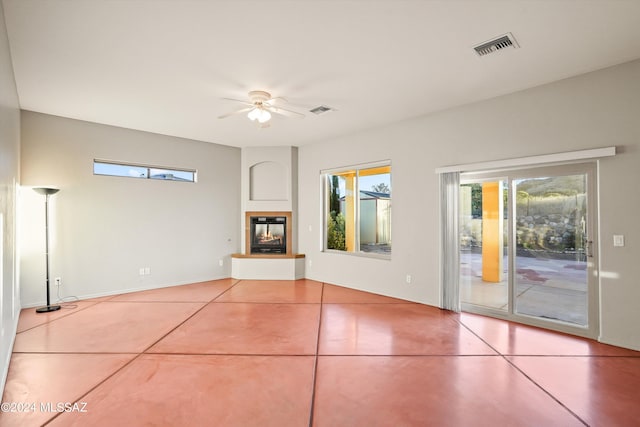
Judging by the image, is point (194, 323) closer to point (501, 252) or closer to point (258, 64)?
point (258, 64)

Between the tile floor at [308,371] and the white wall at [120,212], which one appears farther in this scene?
the white wall at [120,212]

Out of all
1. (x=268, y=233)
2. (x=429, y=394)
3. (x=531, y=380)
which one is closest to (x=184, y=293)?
(x=268, y=233)

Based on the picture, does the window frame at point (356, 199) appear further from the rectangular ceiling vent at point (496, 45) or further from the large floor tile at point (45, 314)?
the large floor tile at point (45, 314)

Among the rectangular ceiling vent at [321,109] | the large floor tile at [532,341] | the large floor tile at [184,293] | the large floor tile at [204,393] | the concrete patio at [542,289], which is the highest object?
the rectangular ceiling vent at [321,109]

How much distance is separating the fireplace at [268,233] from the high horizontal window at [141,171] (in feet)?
5.18

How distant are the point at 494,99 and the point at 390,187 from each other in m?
2.05

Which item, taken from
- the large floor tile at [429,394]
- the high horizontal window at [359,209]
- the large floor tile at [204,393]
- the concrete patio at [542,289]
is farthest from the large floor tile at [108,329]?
the concrete patio at [542,289]

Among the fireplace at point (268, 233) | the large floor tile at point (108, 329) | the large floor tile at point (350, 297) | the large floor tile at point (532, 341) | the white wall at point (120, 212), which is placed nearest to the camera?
the large floor tile at point (532, 341)

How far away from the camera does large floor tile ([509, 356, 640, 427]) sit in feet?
7.22

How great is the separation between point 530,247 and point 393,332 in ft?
6.97

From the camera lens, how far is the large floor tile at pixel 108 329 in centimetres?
333

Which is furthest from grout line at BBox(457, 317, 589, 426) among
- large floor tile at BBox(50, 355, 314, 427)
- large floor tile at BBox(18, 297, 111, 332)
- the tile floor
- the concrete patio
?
large floor tile at BBox(18, 297, 111, 332)

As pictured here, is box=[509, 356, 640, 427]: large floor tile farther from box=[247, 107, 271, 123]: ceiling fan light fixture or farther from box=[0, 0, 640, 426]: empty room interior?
box=[247, 107, 271, 123]: ceiling fan light fixture

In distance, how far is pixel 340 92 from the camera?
4.04 meters
